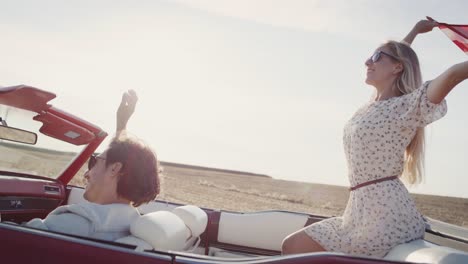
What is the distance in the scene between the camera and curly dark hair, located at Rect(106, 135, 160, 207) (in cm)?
260

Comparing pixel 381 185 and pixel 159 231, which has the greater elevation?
pixel 381 185

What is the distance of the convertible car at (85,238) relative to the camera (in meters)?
2.03

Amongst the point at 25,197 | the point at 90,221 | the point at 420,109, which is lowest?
the point at 25,197

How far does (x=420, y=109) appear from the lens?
8.13 feet

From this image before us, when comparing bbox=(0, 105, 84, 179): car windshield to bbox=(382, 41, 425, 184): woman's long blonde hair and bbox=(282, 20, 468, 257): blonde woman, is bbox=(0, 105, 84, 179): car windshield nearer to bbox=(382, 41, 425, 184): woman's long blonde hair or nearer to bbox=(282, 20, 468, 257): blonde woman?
bbox=(282, 20, 468, 257): blonde woman

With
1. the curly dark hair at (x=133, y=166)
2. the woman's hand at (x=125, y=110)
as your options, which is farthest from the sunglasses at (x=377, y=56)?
the woman's hand at (x=125, y=110)

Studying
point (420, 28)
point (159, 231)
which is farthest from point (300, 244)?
point (420, 28)

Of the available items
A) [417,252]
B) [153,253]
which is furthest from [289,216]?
[153,253]

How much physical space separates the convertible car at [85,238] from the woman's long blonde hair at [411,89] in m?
0.45

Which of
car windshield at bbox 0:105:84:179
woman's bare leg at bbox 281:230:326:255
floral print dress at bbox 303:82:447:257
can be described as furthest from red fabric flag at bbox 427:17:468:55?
car windshield at bbox 0:105:84:179

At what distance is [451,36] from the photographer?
362 centimetres

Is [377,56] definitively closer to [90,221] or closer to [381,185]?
[381,185]

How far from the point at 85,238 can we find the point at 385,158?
173cm

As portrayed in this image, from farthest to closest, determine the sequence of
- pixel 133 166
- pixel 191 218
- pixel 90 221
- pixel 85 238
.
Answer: pixel 191 218
pixel 133 166
pixel 90 221
pixel 85 238
